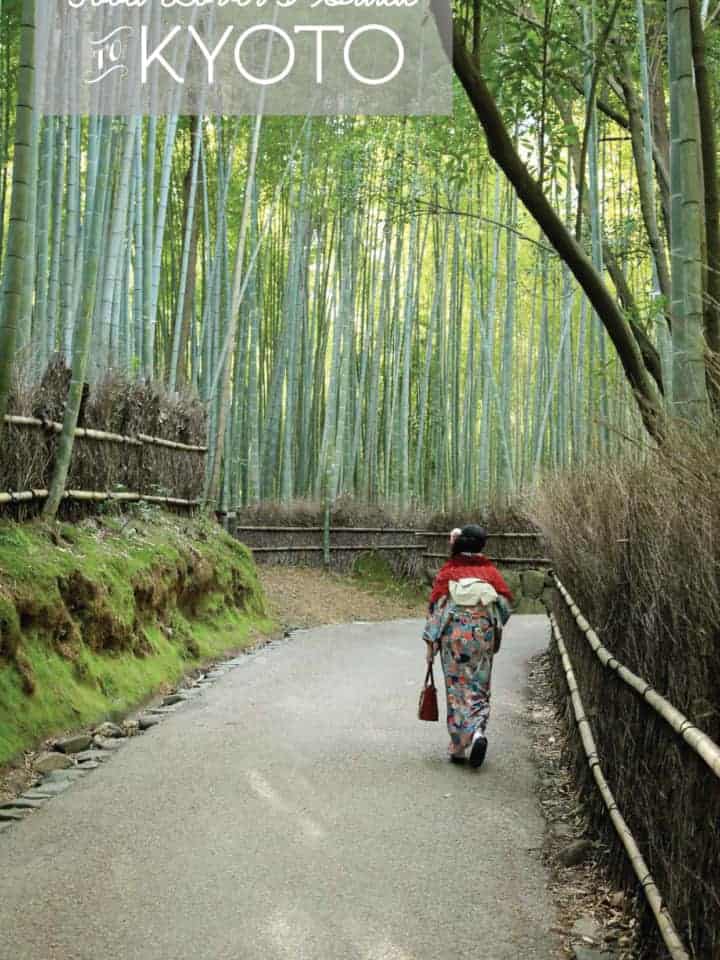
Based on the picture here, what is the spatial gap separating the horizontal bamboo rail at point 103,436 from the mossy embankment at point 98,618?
0.48 meters

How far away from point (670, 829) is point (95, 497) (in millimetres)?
4423

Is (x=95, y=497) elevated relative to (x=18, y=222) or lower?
lower

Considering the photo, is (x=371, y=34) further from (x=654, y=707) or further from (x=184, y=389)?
(x=654, y=707)

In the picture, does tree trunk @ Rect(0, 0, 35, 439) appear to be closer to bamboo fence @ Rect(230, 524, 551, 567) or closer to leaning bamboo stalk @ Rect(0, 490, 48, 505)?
leaning bamboo stalk @ Rect(0, 490, 48, 505)

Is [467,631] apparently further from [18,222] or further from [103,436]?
[103,436]

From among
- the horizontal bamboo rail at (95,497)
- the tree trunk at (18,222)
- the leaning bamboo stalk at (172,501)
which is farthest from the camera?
the leaning bamboo stalk at (172,501)

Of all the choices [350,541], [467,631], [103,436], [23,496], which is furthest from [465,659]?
[350,541]

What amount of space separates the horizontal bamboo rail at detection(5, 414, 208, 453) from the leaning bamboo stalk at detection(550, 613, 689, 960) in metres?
2.79

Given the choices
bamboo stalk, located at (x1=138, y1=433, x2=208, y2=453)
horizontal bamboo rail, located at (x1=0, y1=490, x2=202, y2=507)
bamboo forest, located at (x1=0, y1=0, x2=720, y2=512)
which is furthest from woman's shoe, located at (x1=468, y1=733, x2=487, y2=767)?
bamboo stalk, located at (x1=138, y1=433, x2=208, y2=453)

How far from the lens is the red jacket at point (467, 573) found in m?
4.33

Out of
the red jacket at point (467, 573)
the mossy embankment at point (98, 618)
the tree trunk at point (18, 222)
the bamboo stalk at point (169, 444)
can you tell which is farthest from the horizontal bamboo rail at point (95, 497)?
the red jacket at point (467, 573)

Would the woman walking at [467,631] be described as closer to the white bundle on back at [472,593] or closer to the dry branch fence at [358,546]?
the white bundle on back at [472,593]

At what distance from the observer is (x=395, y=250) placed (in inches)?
515

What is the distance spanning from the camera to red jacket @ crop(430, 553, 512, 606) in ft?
14.2
